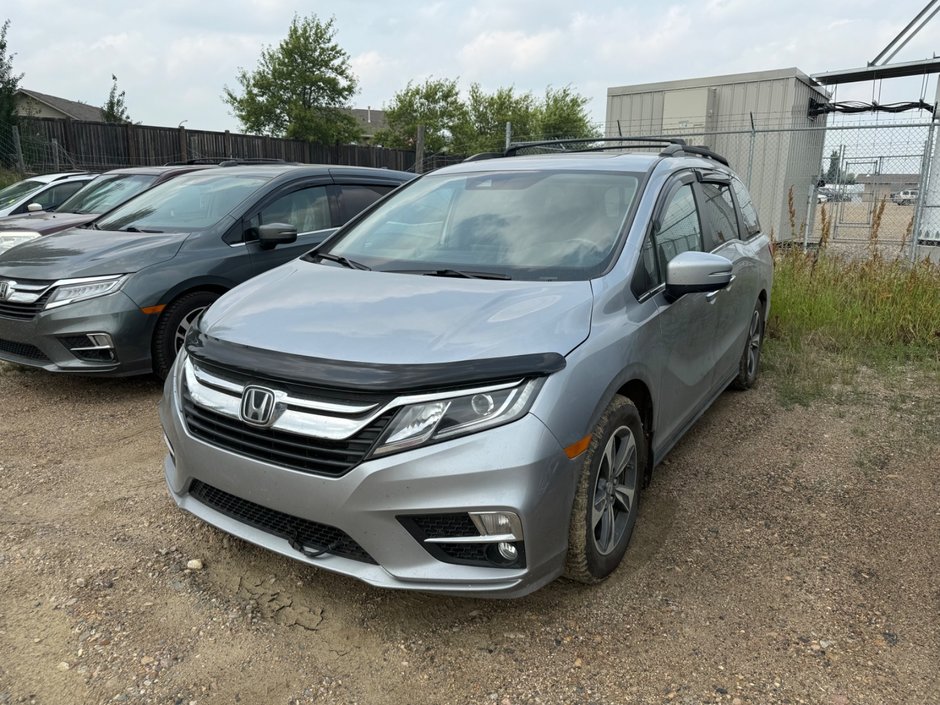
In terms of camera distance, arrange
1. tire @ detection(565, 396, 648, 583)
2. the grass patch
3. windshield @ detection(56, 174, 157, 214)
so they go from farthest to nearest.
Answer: windshield @ detection(56, 174, 157, 214), the grass patch, tire @ detection(565, 396, 648, 583)

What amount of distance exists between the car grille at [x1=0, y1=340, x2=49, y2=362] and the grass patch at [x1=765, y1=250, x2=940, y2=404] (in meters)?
5.30

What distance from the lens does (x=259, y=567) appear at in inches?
114

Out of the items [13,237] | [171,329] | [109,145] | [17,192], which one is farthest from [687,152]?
[109,145]

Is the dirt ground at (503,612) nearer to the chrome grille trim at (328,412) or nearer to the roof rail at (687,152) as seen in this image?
the chrome grille trim at (328,412)

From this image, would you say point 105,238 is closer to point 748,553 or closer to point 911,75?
point 748,553

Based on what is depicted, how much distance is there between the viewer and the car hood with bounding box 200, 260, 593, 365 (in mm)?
2393

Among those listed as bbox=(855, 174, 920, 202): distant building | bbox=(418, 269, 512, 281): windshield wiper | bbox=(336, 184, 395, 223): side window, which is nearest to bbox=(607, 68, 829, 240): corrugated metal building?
bbox=(855, 174, 920, 202): distant building

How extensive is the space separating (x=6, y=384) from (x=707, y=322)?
4911mm

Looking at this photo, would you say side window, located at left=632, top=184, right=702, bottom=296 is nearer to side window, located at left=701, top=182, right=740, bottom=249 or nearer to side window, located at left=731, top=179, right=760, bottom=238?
side window, located at left=701, top=182, right=740, bottom=249

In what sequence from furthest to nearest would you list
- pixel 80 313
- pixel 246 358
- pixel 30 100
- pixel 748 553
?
pixel 30 100 → pixel 80 313 → pixel 748 553 → pixel 246 358

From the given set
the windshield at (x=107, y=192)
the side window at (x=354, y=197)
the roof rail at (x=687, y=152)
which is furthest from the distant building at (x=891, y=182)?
the windshield at (x=107, y=192)

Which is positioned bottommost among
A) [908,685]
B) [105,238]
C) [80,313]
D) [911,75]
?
[908,685]

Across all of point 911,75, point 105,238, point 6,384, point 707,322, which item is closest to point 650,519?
point 707,322

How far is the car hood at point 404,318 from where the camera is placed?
2393 millimetres
